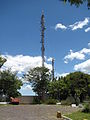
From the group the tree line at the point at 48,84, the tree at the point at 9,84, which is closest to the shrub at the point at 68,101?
the tree line at the point at 48,84

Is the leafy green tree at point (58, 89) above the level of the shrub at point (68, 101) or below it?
above

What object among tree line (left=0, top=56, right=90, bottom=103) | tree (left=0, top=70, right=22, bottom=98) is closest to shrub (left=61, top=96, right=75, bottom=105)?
tree line (left=0, top=56, right=90, bottom=103)

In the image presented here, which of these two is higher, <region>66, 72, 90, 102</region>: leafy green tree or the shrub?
<region>66, 72, 90, 102</region>: leafy green tree

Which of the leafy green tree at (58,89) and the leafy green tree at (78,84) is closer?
the leafy green tree at (58,89)

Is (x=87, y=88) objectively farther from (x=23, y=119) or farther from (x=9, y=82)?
(x=23, y=119)

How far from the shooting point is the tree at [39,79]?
6197cm

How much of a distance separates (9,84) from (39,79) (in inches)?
285

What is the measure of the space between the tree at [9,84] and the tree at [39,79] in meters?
4.52

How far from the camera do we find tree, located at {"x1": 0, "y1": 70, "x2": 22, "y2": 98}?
57.7 m

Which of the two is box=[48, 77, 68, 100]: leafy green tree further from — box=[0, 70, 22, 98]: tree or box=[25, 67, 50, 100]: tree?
box=[0, 70, 22, 98]: tree

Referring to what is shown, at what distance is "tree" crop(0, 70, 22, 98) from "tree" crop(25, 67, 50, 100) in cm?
452

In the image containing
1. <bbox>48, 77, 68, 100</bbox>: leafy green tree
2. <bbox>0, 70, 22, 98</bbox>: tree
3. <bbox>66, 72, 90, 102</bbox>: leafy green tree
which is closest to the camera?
<bbox>0, 70, 22, 98</bbox>: tree

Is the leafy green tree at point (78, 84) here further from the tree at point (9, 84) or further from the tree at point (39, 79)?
the tree at point (9, 84)

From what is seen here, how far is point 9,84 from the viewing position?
57969mm
